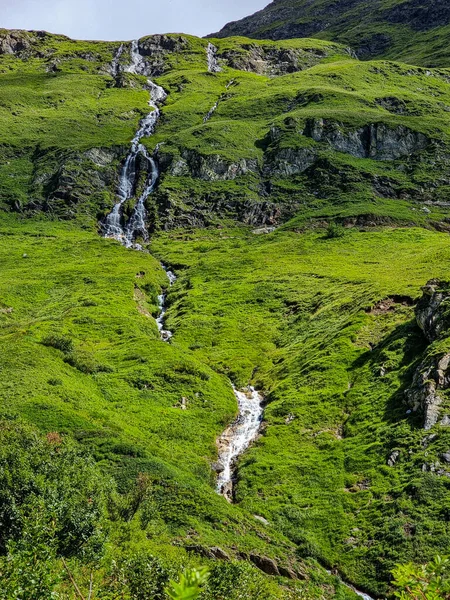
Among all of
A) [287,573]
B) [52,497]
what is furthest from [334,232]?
[52,497]

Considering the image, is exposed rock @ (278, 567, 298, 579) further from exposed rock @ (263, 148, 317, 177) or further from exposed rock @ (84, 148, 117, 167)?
exposed rock @ (84, 148, 117, 167)

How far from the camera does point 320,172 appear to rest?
618 ft

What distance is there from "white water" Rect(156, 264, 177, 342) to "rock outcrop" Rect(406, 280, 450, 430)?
45.9 m

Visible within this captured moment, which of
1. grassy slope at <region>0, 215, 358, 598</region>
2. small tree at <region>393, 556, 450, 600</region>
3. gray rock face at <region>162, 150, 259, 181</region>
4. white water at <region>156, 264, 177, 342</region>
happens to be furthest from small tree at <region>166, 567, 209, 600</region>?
gray rock face at <region>162, 150, 259, 181</region>

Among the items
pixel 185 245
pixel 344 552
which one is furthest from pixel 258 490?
pixel 185 245

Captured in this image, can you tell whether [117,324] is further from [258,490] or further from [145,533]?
[145,533]

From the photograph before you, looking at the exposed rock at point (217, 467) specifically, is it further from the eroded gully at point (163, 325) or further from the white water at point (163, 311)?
the white water at point (163, 311)

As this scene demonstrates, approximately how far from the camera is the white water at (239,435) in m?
51.7

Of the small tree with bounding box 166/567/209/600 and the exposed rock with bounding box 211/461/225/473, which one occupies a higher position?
the small tree with bounding box 166/567/209/600

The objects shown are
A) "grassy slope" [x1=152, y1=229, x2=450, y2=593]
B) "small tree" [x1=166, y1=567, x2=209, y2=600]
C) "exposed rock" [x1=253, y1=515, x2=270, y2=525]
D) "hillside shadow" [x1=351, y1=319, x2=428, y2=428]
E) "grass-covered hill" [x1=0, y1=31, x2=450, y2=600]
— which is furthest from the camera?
"hillside shadow" [x1=351, y1=319, x2=428, y2=428]

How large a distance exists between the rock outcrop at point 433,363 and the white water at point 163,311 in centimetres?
4585

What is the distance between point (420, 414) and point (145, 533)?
103 feet

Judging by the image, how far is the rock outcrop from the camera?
49634mm

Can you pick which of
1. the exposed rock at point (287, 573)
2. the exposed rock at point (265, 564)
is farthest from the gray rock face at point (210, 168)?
the exposed rock at point (287, 573)
